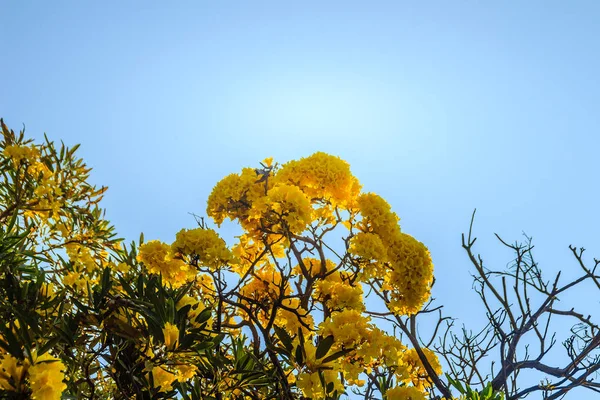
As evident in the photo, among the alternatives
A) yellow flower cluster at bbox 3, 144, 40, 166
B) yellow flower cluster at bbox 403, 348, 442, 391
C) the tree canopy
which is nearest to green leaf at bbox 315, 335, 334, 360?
the tree canopy

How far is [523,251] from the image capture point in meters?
2.35

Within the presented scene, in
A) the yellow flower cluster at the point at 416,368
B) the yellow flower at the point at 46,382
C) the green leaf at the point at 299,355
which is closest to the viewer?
the yellow flower at the point at 46,382

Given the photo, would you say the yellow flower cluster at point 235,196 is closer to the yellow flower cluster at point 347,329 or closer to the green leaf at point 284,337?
the yellow flower cluster at point 347,329

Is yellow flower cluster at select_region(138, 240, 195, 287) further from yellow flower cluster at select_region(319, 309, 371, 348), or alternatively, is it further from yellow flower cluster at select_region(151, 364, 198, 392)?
yellow flower cluster at select_region(319, 309, 371, 348)

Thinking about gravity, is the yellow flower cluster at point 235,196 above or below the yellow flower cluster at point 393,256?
above

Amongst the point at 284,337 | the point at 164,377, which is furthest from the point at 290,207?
the point at 164,377

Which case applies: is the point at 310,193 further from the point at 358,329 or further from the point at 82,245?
the point at 82,245

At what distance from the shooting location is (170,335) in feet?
4.72

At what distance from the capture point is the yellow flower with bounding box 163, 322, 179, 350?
4.72 feet

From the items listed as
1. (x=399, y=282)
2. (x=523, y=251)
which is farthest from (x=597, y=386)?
(x=399, y=282)

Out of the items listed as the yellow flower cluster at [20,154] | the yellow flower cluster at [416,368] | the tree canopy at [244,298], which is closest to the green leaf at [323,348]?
the tree canopy at [244,298]

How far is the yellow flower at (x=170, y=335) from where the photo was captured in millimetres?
1438

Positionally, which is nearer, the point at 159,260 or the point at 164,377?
the point at 164,377

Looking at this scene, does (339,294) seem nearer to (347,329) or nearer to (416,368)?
(347,329)
